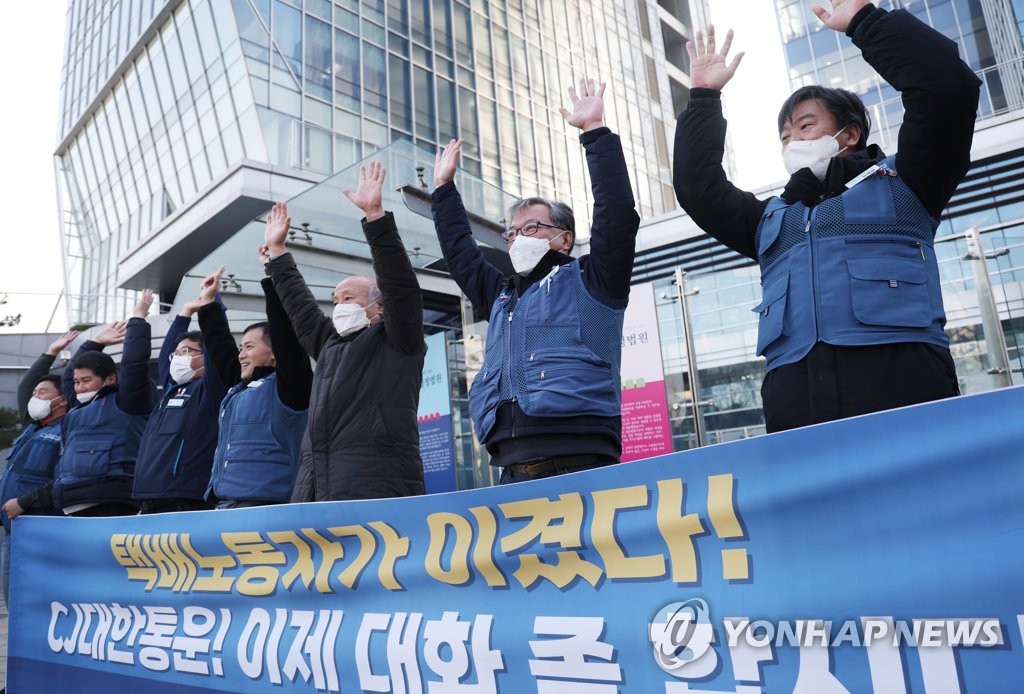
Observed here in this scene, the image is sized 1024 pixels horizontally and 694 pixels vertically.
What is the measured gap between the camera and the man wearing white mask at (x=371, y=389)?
→ 299 centimetres

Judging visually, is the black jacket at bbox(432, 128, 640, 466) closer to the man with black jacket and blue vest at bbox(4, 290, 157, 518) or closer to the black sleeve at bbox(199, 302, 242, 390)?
the black sleeve at bbox(199, 302, 242, 390)

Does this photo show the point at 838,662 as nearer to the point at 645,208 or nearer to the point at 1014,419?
the point at 1014,419

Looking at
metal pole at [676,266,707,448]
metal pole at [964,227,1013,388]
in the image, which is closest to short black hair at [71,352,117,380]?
metal pole at [676,266,707,448]

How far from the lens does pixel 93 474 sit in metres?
4.38

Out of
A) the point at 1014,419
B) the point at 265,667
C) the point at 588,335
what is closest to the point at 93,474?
the point at 265,667

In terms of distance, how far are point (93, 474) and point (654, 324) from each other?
5.10 m

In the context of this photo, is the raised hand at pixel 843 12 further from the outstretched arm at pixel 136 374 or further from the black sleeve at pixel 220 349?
the outstretched arm at pixel 136 374

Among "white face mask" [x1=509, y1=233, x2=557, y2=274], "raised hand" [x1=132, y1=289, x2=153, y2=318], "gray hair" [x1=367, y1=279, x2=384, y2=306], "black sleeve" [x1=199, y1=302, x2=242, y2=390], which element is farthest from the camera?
"raised hand" [x1=132, y1=289, x2=153, y2=318]

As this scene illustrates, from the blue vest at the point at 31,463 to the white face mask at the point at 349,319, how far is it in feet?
10.2

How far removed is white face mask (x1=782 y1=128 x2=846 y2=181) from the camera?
7.16 ft

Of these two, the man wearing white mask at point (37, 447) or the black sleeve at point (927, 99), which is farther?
the man wearing white mask at point (37, 447)

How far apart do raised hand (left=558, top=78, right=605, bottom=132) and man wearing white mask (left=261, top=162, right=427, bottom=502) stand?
96 cm

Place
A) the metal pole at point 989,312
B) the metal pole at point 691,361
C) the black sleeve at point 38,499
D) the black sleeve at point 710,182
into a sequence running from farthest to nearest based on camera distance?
1. the metal pole at point 691,361
2. the metal pole at point 989,312
3. the black sleeve at point 38,499
4. the black sleeve at point 710,182

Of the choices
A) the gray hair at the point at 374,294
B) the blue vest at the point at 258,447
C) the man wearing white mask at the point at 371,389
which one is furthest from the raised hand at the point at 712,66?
the blue vest at the point at 258,447
